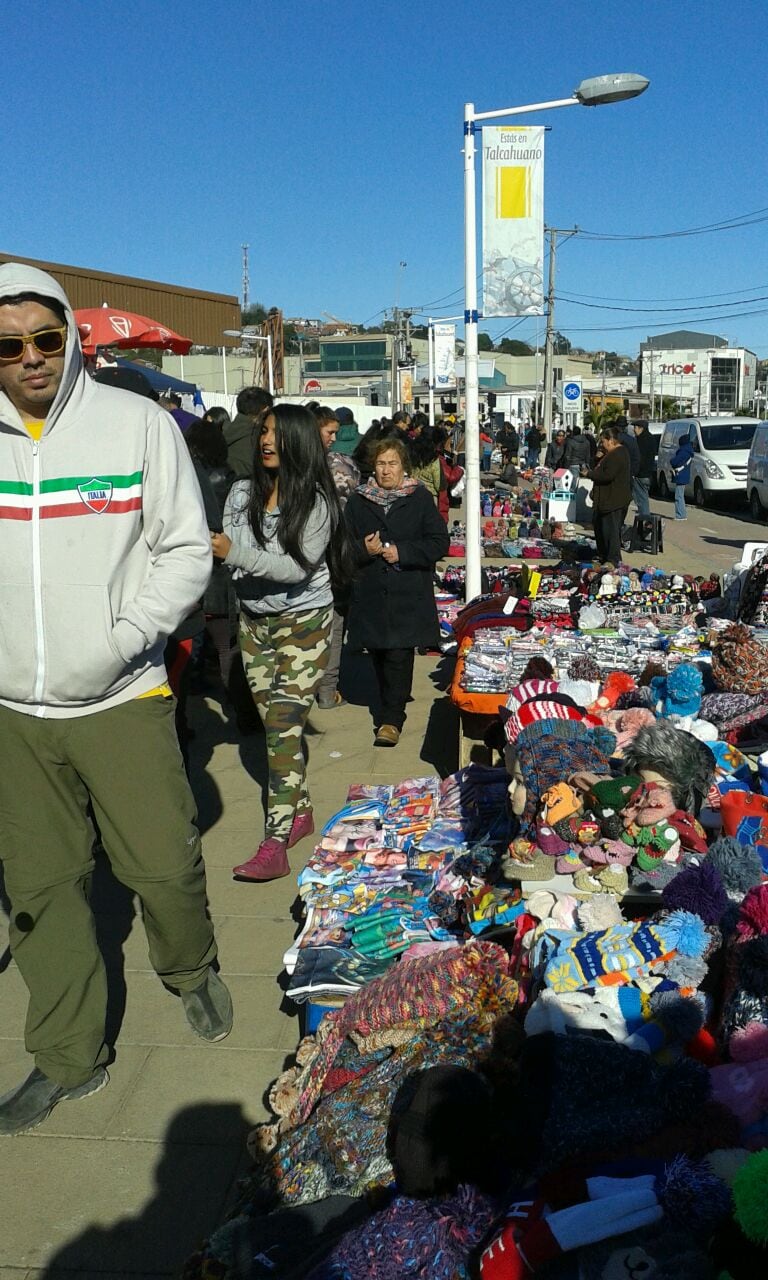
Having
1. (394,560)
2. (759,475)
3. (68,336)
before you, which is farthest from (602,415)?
(68,336)

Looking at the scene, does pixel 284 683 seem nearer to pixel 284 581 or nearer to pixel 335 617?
pixel 284 581

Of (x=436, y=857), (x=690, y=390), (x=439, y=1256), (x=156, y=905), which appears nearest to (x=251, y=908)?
(x=436, y=857)

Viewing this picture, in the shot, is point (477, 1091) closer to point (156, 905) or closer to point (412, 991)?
point (412, 991)

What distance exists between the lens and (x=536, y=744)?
3906 millimetres

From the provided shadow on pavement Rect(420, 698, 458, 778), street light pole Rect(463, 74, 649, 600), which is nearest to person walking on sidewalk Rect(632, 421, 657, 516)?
street light pole Rect(463, 74, 649, 600)

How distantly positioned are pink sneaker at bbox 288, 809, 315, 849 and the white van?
20.7m

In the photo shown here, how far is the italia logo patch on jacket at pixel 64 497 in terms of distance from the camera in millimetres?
2828

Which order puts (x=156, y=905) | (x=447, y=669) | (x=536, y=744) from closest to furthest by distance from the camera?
1. (x=156, y=905)
2. (x=536, y=744)
3. (x=447, y=669)

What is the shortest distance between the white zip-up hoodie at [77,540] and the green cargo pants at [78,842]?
11 cm

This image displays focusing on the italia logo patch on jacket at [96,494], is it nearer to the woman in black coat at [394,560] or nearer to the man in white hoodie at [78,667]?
Result: the man in white hoodie at [78,667]

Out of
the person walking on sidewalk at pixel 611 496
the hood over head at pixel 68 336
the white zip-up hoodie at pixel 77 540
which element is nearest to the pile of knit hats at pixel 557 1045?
the white zip-up hoodie at pixel 77 540

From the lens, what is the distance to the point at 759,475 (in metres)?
20.9

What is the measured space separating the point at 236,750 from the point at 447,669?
2666 millimetres

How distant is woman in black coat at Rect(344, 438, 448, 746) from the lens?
249 inches
